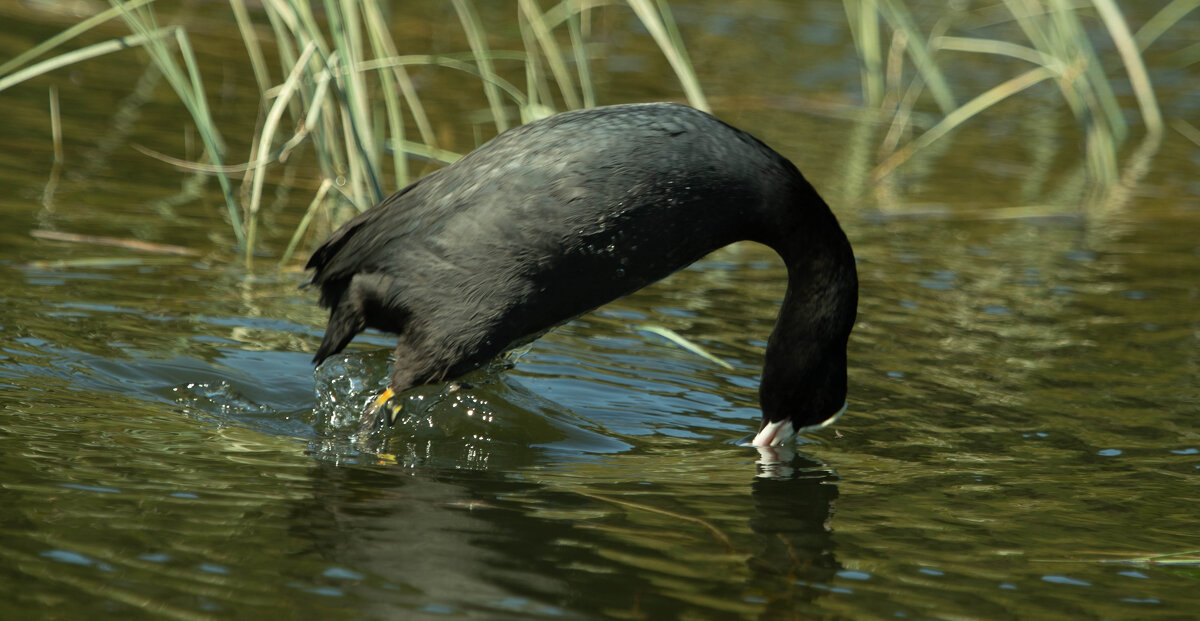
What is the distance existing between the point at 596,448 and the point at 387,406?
624 millimetres

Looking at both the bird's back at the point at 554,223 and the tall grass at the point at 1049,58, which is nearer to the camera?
the bird's back at the point at 554,223

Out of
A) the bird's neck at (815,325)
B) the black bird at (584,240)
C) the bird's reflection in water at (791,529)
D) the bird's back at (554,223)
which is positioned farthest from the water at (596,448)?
the bird's back at (554,223)

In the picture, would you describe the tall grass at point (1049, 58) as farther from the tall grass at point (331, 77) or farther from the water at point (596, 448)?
the tall grass at point (331, 77)

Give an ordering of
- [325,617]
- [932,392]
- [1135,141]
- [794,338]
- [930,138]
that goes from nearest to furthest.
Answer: [325,617] < [794,338] < [932,392] < [930,138] < [1135,141]

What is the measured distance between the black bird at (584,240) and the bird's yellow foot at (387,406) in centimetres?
6

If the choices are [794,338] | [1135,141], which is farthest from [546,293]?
[1135,141]

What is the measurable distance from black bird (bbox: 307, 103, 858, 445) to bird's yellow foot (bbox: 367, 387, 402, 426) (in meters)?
0.06

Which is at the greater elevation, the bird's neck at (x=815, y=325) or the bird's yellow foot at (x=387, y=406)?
the bird's neck at (x=815, y=325)

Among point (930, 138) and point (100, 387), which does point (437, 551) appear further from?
point (930, 138)

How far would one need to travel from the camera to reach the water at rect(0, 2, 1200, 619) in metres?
3.03

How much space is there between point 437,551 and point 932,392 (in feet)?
7.33

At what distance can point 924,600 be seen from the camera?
309cm

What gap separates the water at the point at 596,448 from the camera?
3.03 metres

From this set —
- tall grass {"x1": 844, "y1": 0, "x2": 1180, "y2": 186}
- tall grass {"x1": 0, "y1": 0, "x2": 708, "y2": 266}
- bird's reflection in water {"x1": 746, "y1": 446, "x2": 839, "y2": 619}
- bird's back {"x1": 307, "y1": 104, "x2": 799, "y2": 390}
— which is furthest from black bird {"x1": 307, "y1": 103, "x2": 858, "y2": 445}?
tall grass {"x1": 844, "y1": 0, "x2": 1180, "y2": 186}
